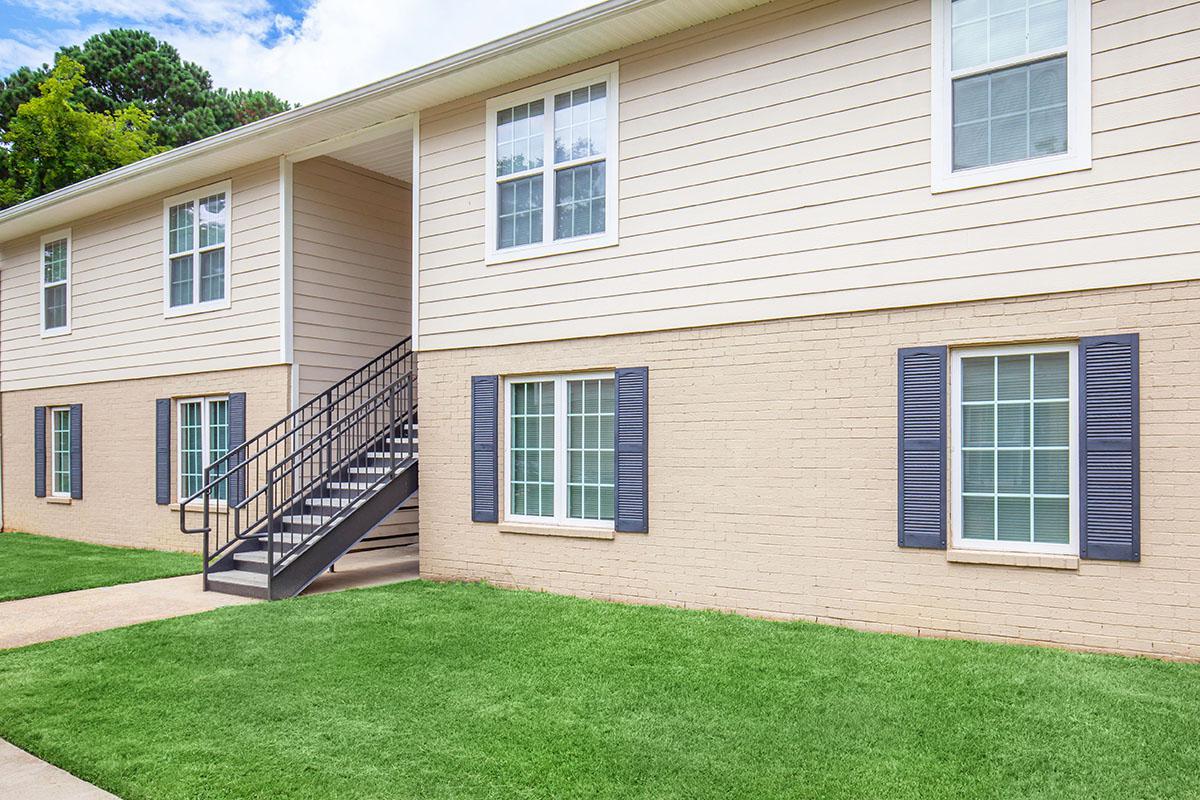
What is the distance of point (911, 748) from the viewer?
4223 millimetres

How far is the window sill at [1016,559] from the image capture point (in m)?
5.54

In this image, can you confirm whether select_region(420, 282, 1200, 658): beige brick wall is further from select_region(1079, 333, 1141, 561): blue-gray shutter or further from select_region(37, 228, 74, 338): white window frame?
select_region(37, 228, 74, 338): white window frame

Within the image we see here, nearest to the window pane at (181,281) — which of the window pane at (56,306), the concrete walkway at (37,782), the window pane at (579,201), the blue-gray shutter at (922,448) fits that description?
the window pane at (56,306)

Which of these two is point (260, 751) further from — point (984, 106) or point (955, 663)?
point (984, 106)

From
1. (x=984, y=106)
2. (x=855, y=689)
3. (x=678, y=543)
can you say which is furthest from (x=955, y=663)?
(x=984, y=106)

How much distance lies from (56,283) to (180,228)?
3721 mm

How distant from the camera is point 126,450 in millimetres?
12727

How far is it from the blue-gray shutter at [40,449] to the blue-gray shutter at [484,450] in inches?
390

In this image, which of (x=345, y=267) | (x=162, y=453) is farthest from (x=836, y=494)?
(x=162, y=453)

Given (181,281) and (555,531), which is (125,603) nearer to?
(555,531)

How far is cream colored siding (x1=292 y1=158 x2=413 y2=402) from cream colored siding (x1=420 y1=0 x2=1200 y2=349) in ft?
Result: 10.2

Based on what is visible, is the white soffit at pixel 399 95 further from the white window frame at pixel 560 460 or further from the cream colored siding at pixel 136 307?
the white window frame at pixel 560 460

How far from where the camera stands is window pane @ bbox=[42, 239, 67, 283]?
555 inches

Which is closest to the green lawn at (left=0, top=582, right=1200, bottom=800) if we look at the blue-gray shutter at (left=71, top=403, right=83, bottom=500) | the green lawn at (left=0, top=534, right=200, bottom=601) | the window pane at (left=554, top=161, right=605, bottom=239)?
the green lawn at (left=0, top=534, right=200, bottom=601)
